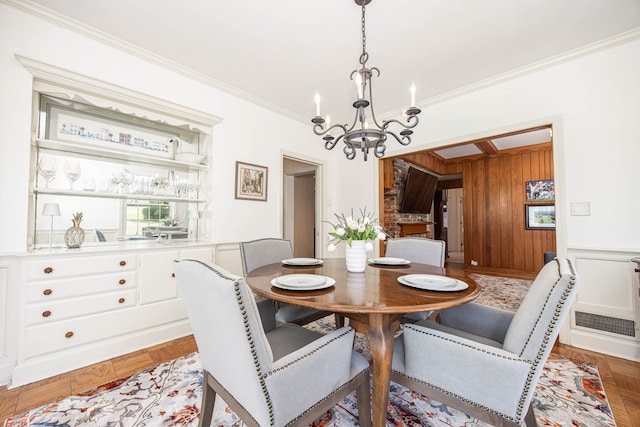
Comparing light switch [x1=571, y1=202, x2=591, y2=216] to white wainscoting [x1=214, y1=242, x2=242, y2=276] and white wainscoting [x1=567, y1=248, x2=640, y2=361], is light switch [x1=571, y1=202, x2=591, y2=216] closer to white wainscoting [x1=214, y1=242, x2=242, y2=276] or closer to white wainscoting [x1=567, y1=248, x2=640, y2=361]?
white wainscoting [x1=567, y1=248, x2=640, y2=361]

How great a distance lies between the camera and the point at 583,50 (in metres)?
2.25

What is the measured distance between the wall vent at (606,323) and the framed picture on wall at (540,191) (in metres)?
3.58

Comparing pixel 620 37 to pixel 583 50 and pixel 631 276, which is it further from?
pixel 631 276

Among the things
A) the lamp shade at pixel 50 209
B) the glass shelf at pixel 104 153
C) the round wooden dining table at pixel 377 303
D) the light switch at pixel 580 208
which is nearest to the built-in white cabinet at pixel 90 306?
the lamp shade at pixel 50 209

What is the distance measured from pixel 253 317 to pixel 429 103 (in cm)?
328

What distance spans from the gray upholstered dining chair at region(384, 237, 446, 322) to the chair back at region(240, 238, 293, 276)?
1007mm

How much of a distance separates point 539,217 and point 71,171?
23.3ft

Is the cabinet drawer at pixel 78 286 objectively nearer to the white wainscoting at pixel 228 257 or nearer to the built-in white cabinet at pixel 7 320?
the built-in white cabinet at pixel 7 320

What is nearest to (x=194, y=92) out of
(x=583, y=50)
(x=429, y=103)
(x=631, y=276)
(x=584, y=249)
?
(x=429, y=103)

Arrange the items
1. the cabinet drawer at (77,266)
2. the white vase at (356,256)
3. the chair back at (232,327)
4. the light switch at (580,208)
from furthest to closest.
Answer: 1. the light switch at (580,208)
2. the cabinet drawer at (77,266)
3. the white vase at (356,256)
4. the chair back at (232,327)

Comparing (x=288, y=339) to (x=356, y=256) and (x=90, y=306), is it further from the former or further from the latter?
(x=90, y=306)

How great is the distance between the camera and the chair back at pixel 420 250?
7.27 feet

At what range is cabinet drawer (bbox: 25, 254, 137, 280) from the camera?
1773mm

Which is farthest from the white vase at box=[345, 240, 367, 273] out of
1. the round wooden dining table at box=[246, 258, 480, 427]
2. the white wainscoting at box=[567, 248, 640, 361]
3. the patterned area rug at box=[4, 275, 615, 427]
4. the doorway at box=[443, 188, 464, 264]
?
the doorway at box=[443, 188, 464, 264]
